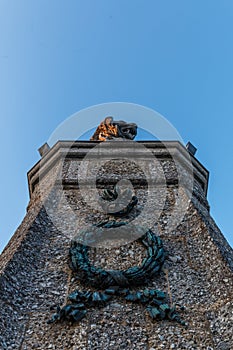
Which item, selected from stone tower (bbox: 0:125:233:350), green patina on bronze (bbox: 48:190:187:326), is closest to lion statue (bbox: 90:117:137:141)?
stone tower (bbox: 0:125:233:350)

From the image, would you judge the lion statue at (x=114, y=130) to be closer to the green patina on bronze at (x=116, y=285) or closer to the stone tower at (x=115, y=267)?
the stone tower at (x=115, y=267)

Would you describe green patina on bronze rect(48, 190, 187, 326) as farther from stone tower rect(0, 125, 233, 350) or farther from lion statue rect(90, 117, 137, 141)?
lion statue rect(90, 117, 137, 141)

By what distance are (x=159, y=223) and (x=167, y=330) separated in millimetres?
1911

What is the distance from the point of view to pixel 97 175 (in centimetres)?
729

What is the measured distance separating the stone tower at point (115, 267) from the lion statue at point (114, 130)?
134 centimetres

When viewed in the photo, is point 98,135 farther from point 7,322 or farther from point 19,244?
point 7,322

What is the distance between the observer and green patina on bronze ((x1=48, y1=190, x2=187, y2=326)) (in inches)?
180

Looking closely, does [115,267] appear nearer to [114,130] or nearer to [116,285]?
[116,285]

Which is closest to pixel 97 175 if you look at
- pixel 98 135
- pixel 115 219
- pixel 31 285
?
pixel 115 219

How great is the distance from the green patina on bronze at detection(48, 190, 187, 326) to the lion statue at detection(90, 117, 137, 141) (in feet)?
11.9

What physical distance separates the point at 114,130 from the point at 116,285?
14.9 ft

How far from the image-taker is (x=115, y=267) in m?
5.33

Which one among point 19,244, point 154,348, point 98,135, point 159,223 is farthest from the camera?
point 98,135

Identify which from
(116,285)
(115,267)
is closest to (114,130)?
(115,267)
